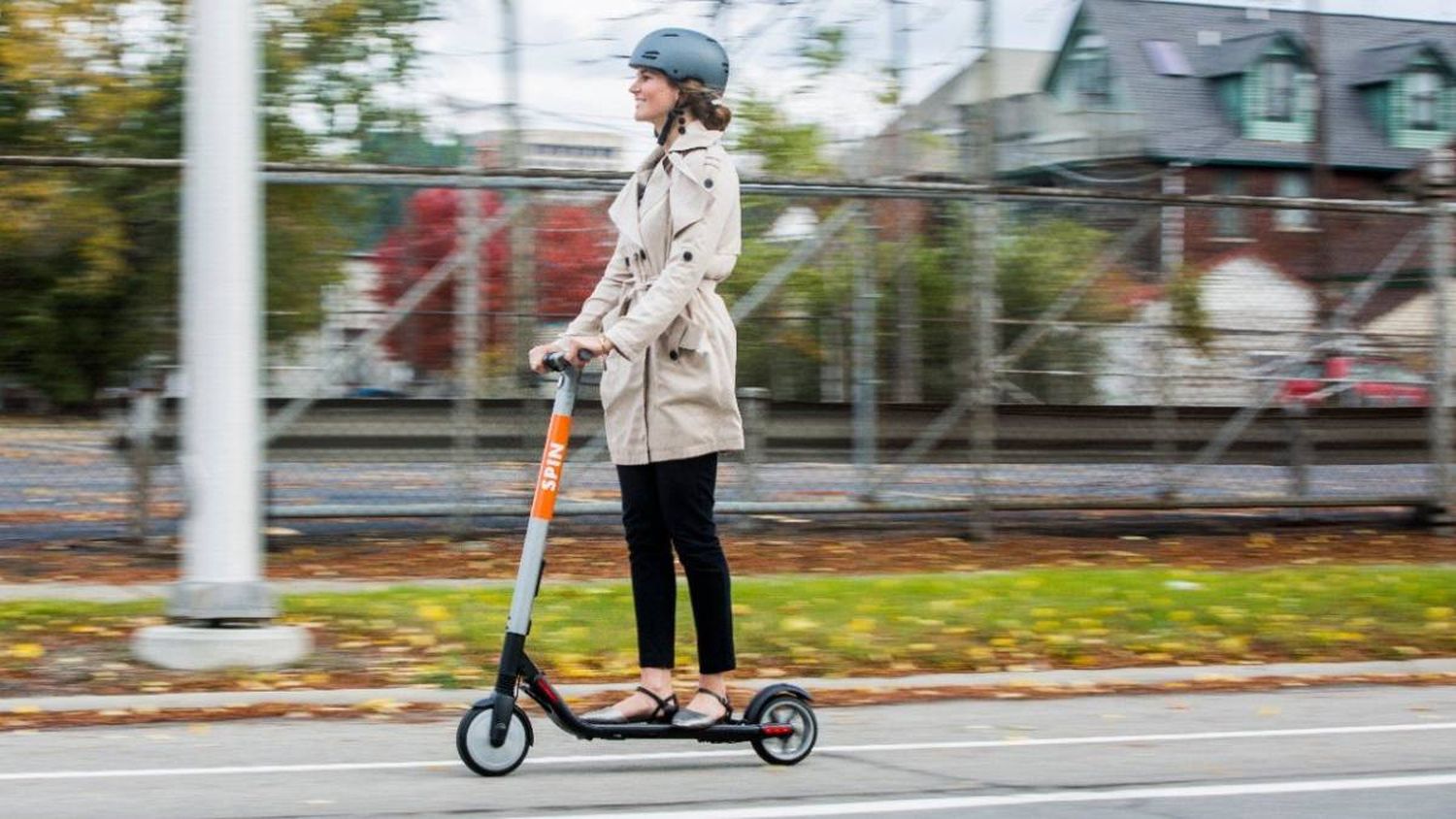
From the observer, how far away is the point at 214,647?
7160 millimetres

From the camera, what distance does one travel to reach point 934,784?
211 inches

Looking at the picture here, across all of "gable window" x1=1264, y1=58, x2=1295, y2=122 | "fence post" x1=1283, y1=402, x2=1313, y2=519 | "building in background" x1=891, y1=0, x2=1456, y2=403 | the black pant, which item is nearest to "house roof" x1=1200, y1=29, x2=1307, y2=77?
"gable window" x1=1264, y1=58, x2=1295, y2=122

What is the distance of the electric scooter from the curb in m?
1.47

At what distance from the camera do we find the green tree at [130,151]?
10141 millimetres

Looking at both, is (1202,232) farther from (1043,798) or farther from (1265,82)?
(1265,82)

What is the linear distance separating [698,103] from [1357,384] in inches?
341

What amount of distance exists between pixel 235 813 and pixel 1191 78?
22.9m

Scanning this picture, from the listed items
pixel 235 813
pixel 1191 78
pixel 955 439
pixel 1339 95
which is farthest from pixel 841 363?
pixel 1339 95

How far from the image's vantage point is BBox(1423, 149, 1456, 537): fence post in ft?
42.4

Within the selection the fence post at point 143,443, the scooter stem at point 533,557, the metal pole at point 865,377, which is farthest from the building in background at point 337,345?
the scooter stem at point 533,557

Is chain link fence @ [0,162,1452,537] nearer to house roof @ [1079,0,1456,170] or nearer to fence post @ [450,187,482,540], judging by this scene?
fence post @ [450,187,482,540]

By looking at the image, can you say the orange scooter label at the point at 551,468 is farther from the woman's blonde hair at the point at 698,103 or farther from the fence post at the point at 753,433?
the fence post at the point at 753,433

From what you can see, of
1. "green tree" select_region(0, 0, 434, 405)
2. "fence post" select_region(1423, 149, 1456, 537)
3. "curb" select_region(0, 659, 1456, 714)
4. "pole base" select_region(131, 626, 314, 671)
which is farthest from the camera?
"fence post" select_region(1423, 149, 1456, 537)

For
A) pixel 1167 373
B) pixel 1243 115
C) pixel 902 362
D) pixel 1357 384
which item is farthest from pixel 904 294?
pixel 1243 115
